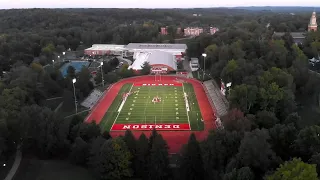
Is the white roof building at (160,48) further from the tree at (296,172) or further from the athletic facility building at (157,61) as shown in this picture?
the tree at (296,172)

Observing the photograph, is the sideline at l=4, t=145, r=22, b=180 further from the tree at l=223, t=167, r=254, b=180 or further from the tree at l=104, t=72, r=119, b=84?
the tree at l=104, t=72, r=119, b=84

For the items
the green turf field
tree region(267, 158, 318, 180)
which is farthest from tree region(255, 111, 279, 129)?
tree region(267, 158, 318, 180)

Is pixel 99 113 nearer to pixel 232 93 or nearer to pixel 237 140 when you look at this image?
pixel 232 93

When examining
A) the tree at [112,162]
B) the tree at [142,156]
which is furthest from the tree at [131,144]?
the tree at [112,162]

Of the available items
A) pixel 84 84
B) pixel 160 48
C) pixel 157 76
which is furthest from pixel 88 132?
pixel 160 48

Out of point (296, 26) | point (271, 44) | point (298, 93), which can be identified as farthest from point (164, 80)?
point (296, 26)

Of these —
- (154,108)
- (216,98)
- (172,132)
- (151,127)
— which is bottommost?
(172,132)

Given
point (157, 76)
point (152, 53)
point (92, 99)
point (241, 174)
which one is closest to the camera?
point (241, 174)

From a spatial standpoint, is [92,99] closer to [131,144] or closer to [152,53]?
[131,144]
